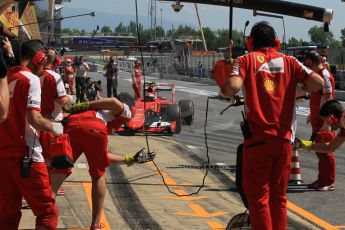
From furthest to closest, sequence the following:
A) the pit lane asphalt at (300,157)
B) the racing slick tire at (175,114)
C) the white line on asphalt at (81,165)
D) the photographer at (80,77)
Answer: the photographer at (80,77) < the racing slick tire at (175,114) < the white line on asphalt at (81,165) < the pit lane asphalt at (300,157)

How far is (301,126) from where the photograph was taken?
57.7 ft

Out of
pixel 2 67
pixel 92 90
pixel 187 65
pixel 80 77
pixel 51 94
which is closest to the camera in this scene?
pixel 2 67

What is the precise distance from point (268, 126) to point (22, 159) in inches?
70.7

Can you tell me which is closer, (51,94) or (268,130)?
(268,130)

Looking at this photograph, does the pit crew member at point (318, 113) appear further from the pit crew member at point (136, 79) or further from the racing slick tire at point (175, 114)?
the pit crew member at point (136, 79)

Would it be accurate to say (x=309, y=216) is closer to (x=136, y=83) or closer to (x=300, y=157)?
(x=300, y=157)

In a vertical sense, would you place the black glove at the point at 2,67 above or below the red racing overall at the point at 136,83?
above

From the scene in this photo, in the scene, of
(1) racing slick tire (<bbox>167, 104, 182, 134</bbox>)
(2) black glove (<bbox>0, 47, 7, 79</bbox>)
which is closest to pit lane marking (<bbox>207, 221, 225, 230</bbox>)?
(2) black glove (<bbox>0, 47, 7, 79</bbox>)

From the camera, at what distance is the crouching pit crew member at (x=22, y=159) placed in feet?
15.2

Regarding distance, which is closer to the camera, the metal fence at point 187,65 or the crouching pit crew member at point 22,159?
the crouching pit crew member at point 22,159

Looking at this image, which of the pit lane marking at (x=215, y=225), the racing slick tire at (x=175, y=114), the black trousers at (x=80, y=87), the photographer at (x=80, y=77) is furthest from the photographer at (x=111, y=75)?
the pit lane marking at (x=215, y=225)

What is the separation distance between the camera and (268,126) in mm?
4777

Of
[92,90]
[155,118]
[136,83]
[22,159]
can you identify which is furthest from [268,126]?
[92,90]

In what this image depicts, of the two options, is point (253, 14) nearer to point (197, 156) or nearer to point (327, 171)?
point (327, 171)
